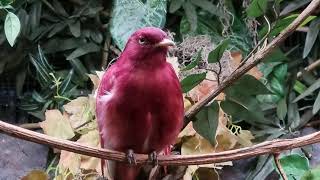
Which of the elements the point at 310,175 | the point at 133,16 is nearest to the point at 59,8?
the point at 133,16

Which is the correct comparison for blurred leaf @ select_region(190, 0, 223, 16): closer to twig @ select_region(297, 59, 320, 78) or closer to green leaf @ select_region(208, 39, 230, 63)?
twig @ select_region(297, 59, 320, 78)

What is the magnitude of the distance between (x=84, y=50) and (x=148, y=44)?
1.07 m

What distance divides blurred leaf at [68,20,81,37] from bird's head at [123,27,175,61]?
102cm

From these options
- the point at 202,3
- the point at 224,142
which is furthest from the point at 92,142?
the point at 202,3

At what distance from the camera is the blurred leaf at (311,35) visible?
2581 mm

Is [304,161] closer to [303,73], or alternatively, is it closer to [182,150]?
[182,150]

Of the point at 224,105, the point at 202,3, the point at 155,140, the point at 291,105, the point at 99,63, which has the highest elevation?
the point at 202,3

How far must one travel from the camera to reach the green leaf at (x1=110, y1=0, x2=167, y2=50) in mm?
2420

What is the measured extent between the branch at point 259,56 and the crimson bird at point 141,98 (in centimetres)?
18

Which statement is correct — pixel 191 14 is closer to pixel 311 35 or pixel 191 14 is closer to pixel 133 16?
pixel 133 16

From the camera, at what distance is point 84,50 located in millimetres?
2629

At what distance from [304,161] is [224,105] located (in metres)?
0.30

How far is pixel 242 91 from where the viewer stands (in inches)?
76.5

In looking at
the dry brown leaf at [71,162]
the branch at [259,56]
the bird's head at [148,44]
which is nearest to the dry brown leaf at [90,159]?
the dry brown leaf at [71,162]
